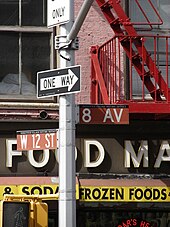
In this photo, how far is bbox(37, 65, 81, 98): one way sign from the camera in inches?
328

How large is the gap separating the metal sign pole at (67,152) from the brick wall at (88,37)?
315cm

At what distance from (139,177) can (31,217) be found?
4403 millimetres

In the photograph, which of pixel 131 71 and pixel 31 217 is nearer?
pixel 31 217

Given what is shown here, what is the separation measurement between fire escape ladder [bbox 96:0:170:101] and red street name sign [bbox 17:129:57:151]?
273cm

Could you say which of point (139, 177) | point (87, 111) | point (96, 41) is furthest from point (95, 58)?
point (139, 177)

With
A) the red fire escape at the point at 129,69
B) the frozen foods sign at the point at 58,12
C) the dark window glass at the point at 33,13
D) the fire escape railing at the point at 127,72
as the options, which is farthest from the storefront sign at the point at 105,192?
the frozen foods sign at the point at 58,12

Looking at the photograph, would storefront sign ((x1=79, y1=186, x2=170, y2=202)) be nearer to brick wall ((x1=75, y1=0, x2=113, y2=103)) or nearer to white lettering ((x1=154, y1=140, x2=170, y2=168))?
white lettering ((x1=154, y1=140, x2=170, y2=168))

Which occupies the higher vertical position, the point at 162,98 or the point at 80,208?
the point at 162,98

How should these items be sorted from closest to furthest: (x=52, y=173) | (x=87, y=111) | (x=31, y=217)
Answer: (x=31, y=217), (x=87, y=111), (x=52, y=173)

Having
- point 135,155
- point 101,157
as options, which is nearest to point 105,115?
point 101,157

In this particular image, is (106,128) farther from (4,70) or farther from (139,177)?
(4,70)

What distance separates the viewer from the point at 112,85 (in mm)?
11688

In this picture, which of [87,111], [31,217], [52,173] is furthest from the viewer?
[52,173]

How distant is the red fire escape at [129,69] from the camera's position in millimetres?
10945
